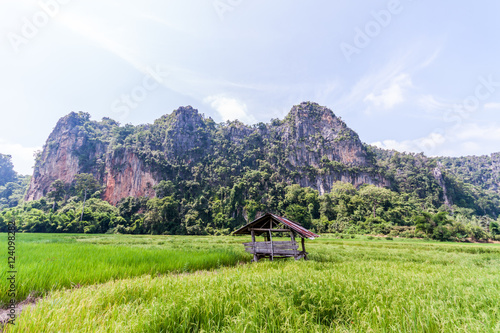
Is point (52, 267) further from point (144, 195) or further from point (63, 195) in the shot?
point (63, 195)

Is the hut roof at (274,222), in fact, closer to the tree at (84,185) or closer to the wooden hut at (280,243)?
the wooden hut at (280,243)

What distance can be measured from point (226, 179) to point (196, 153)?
1984 centimetres

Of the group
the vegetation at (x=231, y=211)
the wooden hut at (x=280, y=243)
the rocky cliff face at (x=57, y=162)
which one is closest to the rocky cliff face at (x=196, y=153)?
the rocky cliff face at (x=57, y=162)

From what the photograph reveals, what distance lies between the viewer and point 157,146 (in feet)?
260

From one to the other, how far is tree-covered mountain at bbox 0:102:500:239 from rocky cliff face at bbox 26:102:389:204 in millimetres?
420

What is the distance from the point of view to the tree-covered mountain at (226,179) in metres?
52.1

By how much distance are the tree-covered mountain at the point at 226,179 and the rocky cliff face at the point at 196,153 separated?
0.42m

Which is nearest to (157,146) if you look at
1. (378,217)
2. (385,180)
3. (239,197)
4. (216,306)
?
(239,197)

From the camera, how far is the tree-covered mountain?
5212cm

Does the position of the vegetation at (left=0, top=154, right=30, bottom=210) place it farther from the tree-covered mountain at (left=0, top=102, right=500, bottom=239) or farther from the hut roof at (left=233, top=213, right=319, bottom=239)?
the hut roof at (left=233, top=213, right=319, bottom=239)

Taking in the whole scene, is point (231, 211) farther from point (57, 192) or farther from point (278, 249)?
point (57, 192)

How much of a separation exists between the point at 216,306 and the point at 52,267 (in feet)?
18.8

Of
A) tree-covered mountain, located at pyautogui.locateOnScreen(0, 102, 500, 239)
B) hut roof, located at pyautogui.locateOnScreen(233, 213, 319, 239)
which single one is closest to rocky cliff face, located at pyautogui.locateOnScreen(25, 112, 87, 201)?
tree-covered mountain, located at pyautogui.locateOnScreen(0, 102, 500, 239)

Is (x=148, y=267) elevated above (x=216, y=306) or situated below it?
below
